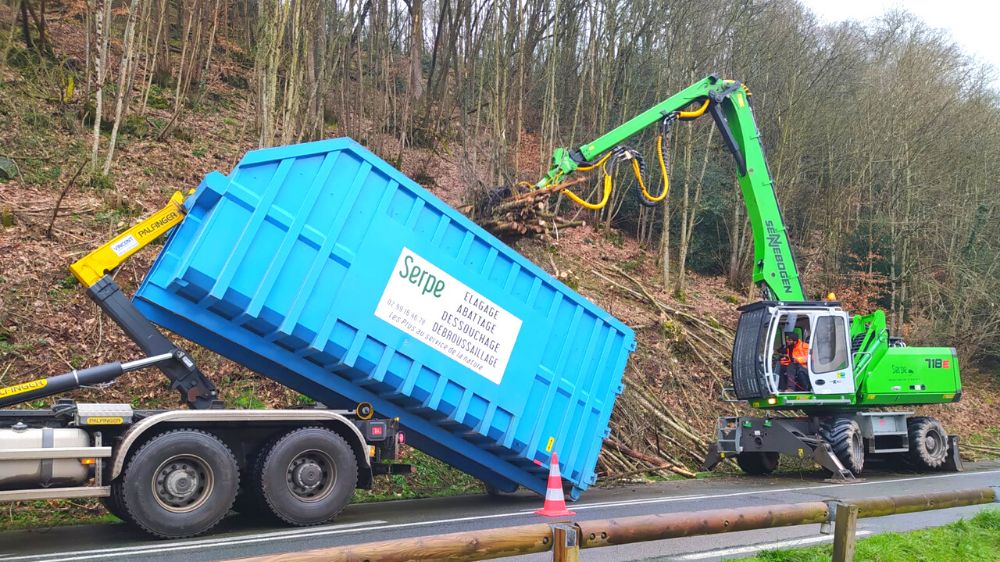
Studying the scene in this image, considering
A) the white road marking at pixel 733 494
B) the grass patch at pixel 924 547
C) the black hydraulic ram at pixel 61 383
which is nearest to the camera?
the grass patch at pixel 924 547

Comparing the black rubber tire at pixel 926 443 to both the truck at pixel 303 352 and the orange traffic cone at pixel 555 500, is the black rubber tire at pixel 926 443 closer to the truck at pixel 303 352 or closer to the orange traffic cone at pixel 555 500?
the truck at pixel 303 352

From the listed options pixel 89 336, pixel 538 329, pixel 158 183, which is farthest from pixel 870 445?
pixel 158 183

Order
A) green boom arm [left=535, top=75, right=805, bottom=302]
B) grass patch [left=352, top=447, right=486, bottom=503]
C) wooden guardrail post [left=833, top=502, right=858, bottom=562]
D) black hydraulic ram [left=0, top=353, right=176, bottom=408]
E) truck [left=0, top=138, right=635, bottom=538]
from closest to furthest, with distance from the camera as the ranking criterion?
1. wooden guardrail post [left=833, top=502, right=858, bottom=562]
2. truck [left=0, top=138, right=635, bottom=538]
3. black hydraulic ram [left=0, top=353, right=176, bottom=408]
4. grass patch [left=352, top=447, right=486, bottom=503]
5. green boom arm [left=535, top=75, right=805, bottom=302]

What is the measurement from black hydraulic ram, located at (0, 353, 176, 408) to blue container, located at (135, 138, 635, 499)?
527 mm

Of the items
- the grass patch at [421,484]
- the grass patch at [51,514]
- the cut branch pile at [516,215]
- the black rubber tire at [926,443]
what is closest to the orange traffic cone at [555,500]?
the grass patch at [421,484]

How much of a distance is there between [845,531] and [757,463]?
9012 millimetres

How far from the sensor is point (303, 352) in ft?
23.9

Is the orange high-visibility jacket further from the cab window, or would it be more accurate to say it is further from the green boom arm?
the green boom arm

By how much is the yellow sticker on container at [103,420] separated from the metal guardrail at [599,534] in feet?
13.5

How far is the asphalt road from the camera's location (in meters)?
5.89

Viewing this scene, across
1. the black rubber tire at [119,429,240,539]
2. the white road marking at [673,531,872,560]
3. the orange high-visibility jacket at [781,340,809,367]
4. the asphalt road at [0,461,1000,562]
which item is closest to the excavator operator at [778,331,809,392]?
the orange high-visibility jacket at [781,340,809,367]

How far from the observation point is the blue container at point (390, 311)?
691 centimetres

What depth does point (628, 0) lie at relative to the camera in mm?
21859

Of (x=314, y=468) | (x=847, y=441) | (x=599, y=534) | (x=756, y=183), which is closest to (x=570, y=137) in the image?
(x=756, y=183)
